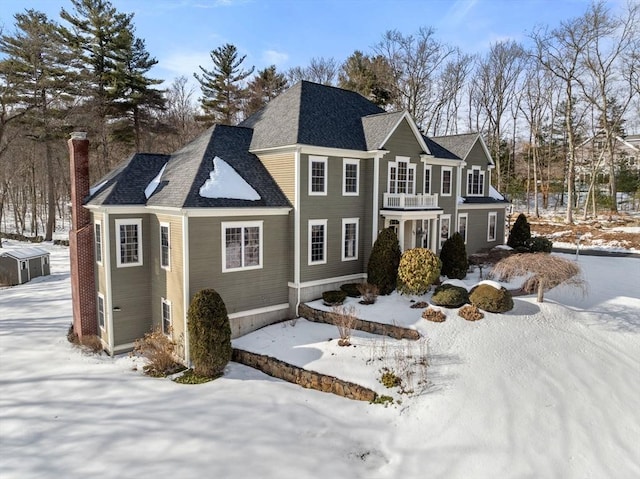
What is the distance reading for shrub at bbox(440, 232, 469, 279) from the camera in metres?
21.4

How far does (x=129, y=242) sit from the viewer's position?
17.5m

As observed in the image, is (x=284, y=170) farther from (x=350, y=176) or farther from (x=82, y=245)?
(x=82, y=245)

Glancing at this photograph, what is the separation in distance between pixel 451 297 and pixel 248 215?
8.84 m

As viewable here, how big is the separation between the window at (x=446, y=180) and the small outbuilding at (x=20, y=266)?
29.0m

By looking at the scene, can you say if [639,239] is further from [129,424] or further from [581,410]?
[129,424]

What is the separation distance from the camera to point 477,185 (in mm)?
29656

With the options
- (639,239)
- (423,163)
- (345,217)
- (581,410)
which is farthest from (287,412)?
(639,239)

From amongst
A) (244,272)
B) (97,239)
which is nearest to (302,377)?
(244,272)

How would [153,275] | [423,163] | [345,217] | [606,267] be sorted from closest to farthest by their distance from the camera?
[153,275], [345,217], [423,163], [606,267]

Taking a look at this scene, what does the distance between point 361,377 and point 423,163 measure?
12937 mm

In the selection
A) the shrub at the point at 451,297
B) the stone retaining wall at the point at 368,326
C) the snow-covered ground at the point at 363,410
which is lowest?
the snow-covered ground at the point at 363,410

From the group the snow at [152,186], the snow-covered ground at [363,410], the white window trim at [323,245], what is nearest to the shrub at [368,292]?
the snow-covered ground at [363,410]

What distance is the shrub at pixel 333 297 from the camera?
60.1ft

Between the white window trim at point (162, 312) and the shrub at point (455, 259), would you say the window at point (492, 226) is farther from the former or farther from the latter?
the white window trim at point (162, 312)
